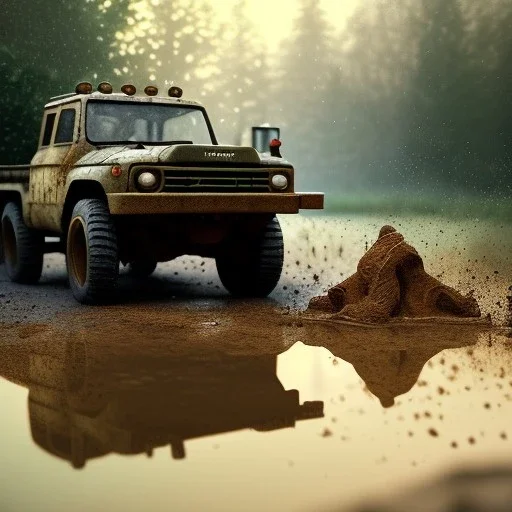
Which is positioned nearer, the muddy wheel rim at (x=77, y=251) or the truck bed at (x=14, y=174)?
the muddy wheel rim at (x=77, y=251)

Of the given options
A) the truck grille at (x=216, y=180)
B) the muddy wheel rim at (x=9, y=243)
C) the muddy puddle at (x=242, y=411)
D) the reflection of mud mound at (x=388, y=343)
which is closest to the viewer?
the muddy puddle at (x=242, y=411)

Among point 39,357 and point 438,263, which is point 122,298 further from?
point 438,263

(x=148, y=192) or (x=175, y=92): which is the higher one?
(x=175, y=92)

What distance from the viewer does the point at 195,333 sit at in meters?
7.54

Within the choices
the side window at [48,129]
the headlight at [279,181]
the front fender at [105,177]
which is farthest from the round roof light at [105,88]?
the headlight at [279,181]

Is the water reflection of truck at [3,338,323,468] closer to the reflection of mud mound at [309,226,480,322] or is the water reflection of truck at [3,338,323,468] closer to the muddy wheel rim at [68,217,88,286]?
the reflection of mud mound at [309,226,480,322]

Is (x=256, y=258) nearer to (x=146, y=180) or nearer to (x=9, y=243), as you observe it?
(x=146, y=180)

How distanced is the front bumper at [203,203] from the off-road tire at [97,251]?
0.33 meters

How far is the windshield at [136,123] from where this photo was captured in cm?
976

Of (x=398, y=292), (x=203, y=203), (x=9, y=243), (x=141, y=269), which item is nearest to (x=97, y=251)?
(x=203, y=203)

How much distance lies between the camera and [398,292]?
806cm

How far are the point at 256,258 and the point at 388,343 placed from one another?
283 cm

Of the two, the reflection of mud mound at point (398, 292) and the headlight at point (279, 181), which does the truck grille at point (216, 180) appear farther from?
the reflection of mud mound at point (398, 292)

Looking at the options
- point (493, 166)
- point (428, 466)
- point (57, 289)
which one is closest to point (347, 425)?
point (428, 466)
